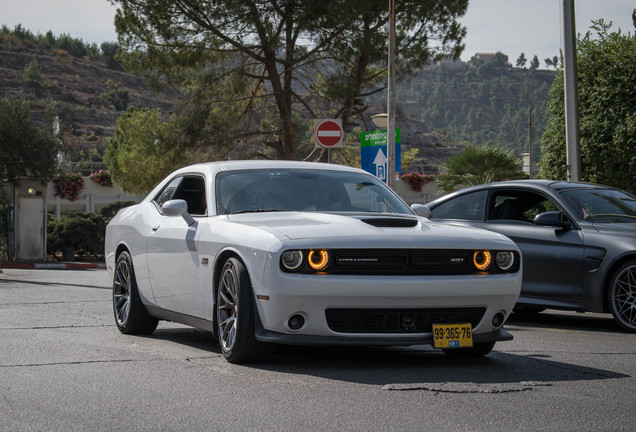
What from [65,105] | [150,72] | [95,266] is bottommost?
[95,266]

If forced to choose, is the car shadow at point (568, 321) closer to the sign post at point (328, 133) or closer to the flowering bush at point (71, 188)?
the sign post at point (328, 133)

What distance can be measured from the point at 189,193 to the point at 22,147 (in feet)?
85.7

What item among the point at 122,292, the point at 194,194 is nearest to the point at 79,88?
the point at 122,292

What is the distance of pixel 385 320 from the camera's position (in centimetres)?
605

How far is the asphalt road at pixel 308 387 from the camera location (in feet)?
15.0

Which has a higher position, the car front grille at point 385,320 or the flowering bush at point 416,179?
the flowering bush at point 416,179

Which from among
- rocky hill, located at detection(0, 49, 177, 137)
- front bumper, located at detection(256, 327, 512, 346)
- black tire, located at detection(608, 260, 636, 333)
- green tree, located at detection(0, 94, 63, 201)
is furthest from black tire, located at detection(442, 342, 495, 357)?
rocky hill, located at detection(0, 49, 177, 137)

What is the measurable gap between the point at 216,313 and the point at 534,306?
449 centimetres

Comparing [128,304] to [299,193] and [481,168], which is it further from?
[481,168]

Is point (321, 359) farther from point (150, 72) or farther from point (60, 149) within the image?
point (60, 149)

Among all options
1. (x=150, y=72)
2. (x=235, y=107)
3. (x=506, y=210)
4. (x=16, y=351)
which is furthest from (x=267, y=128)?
(x=16, y=351)

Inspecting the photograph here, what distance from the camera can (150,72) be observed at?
104 ft

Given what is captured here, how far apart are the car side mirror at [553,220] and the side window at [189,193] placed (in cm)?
377

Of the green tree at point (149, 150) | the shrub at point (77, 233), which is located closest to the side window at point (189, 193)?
the green tree at point (149, 150)
